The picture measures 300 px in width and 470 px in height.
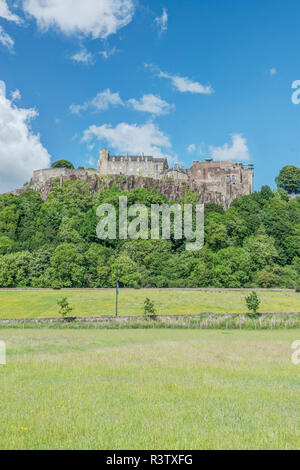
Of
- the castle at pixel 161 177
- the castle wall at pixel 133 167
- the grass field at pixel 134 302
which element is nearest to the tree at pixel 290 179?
A: the castle at pixel 161 177

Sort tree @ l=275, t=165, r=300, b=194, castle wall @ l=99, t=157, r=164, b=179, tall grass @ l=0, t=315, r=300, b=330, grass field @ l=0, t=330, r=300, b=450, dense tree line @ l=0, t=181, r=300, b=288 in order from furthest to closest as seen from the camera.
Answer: tree @ l=275, t=165, r=300, b=194 → castle wall @ l=99, t=157, r=164, b=179 → dense tree line @ l=0, t=181, r=300, b=288 → tall grass @ l=0, t=315, r=300, b=330 → grass field @ l=0, t=330, r=300, b=450

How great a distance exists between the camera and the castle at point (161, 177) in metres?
115

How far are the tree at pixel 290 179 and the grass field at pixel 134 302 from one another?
8278 cm

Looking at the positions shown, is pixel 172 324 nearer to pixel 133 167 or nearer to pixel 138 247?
pixel 138 247

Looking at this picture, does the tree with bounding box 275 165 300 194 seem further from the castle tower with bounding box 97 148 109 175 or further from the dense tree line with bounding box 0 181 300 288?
the castle tower with bounding box 97 148 109 175

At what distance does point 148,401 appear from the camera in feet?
34.8

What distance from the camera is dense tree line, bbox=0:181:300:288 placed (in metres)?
79.3

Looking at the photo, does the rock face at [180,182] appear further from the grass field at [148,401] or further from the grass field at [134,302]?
the grass field at [148,401]

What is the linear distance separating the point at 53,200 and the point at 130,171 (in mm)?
33255

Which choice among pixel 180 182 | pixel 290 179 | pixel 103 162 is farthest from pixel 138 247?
pixel 290 179

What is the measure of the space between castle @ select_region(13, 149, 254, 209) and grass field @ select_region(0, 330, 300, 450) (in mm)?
98280

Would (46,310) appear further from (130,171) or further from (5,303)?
(130,171)

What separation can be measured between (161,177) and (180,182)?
37.3ft

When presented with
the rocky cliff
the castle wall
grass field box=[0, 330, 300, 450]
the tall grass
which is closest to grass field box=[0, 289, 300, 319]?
the tall grass
